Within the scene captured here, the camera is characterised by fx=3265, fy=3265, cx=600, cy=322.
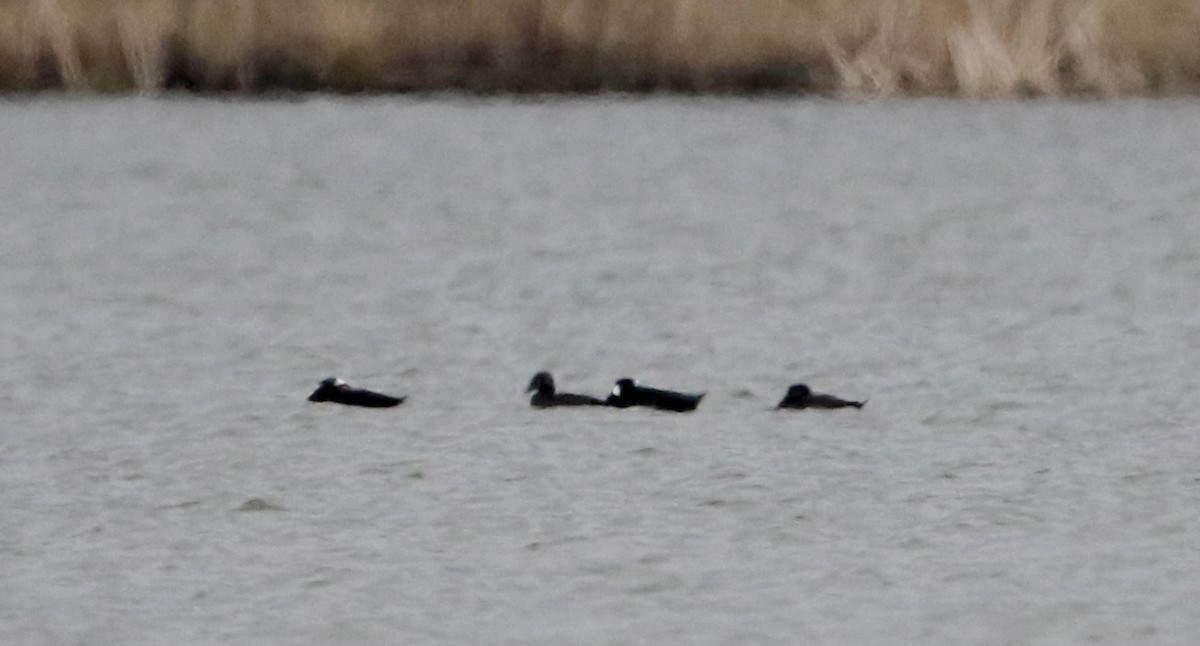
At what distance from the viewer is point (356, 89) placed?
32.2m

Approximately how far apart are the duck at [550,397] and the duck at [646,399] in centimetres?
14

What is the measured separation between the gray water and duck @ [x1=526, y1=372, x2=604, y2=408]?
0.13m

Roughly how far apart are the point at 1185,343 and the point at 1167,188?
10.9 metres

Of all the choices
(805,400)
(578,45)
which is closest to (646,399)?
(805,400)

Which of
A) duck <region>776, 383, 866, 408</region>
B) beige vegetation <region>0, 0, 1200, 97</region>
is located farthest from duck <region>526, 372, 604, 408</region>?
beige vegetation <region>0, 0, 1200, 97</region>

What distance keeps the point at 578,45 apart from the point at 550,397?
17933mm

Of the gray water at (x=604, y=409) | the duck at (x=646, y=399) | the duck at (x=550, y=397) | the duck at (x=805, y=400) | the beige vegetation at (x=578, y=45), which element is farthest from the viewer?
the beige vegetation at (x=578, y=45)

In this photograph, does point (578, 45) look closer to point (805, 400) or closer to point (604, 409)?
point (604, 409)

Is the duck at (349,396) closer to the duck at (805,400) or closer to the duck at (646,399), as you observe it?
the duck at (646,399)

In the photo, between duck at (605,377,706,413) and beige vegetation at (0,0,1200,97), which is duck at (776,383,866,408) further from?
beige vegetation at (0,0,1200,97)

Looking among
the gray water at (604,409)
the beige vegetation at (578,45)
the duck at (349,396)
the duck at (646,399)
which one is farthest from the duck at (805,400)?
the beige vegetation at (578,45)

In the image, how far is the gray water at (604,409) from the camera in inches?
373

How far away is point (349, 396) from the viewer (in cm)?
1349

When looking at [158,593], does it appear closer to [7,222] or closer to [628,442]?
[628,442]
